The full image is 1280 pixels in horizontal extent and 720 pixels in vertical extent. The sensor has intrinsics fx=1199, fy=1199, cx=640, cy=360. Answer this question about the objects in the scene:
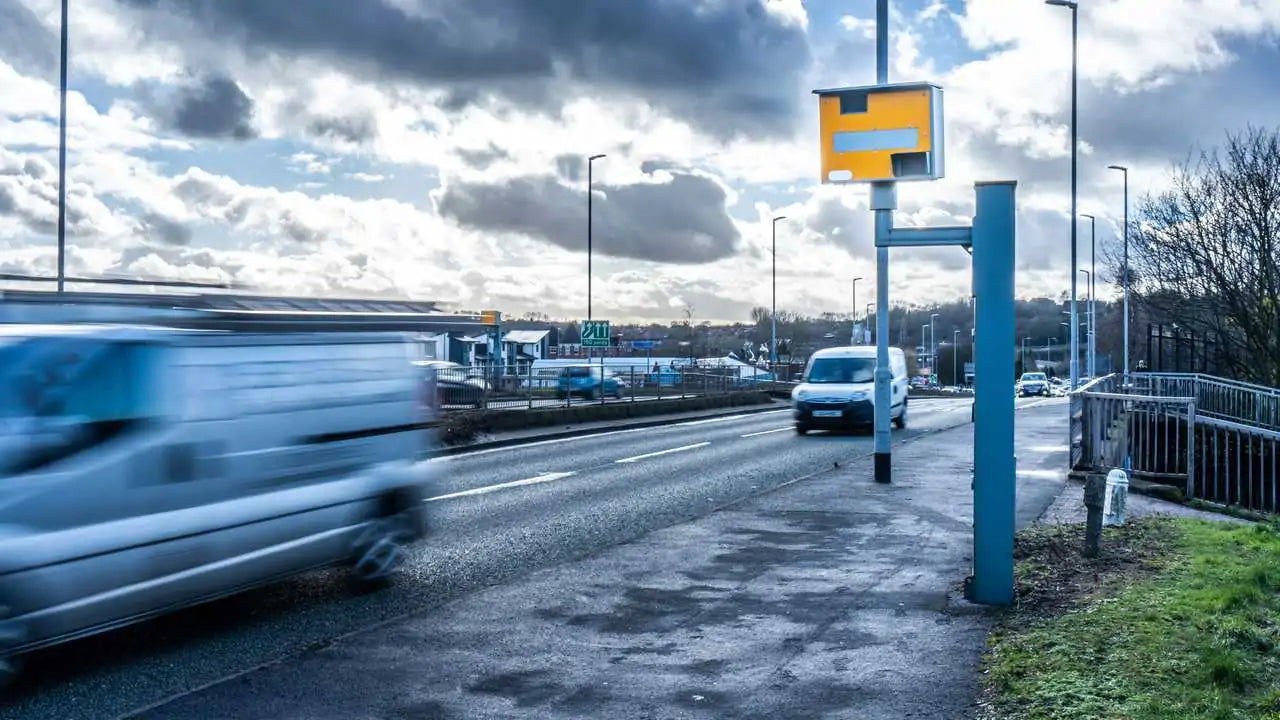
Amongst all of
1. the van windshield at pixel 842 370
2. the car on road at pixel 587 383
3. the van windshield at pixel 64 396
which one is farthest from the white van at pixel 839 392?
the van windshield at pixel 64 396

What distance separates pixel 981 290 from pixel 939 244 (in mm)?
662

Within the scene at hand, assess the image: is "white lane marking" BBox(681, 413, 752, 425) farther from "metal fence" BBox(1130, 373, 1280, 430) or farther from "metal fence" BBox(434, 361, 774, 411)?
"metal fence" BBox(1130, 373, 1280, 430)

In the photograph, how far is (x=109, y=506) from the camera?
6109mm

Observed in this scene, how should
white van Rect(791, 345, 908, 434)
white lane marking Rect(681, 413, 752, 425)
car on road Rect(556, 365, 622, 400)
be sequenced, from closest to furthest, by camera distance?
white van Rect(791, 345, 908, 434)
car on road Rect(556, 365, 622, 400)
white lane marking Rect(681, 413, 752, 425)

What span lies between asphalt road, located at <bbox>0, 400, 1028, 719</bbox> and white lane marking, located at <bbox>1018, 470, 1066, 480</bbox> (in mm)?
2991

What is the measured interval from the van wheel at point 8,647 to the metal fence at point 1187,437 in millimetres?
12883

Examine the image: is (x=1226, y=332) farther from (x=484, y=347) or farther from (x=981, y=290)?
(x=484, y=347)

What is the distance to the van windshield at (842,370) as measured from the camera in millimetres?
26062

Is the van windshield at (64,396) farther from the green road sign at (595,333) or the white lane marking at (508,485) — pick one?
the green road sign at (595,333)

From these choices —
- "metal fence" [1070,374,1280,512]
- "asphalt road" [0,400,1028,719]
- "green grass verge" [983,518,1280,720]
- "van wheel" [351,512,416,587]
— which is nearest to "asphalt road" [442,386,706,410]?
"asphalt road" [0,400,1028,719]

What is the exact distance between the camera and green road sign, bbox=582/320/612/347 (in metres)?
40.4

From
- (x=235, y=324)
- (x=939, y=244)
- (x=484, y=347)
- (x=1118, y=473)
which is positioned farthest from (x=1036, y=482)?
(x=484, y=347)

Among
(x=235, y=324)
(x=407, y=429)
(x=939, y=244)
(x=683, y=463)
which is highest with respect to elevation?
(x=939, y=244)

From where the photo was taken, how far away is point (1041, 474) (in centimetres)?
1686
